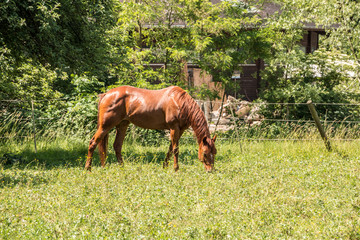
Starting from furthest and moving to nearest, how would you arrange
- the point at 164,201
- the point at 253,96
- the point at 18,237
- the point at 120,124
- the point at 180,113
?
the point at 253,96, the point at 120,124, the point at 180,113, the point at 164,201, the point at 18,237

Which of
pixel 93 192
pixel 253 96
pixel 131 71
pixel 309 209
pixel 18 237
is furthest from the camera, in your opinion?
pixel 253 96

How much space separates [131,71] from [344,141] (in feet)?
22.8

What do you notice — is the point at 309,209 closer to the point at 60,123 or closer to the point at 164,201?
the point at 164,201

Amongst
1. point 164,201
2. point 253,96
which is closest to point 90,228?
point 164,201

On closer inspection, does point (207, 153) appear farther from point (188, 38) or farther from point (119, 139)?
point (188, 38)

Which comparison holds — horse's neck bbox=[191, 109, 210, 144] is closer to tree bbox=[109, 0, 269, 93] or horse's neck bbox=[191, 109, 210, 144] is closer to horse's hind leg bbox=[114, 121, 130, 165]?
horse's hind leg bbox=[114, 121, 130, 165]

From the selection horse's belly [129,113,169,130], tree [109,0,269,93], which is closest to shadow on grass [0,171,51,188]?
horse's belly [129,113,169,130]

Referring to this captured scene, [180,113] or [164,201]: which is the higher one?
[180,113]

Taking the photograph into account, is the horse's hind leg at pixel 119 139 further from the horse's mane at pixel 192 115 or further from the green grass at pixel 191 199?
the horse's mane at pixel 192 115

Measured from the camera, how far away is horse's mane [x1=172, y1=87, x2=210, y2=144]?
859 cm

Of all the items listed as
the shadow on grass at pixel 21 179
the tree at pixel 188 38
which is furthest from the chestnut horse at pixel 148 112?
the tree at pixel 188 38

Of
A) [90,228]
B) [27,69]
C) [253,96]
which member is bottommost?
[253,96]

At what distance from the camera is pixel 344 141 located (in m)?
11.1

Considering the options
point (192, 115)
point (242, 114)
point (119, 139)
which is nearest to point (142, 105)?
point (119, 139)
